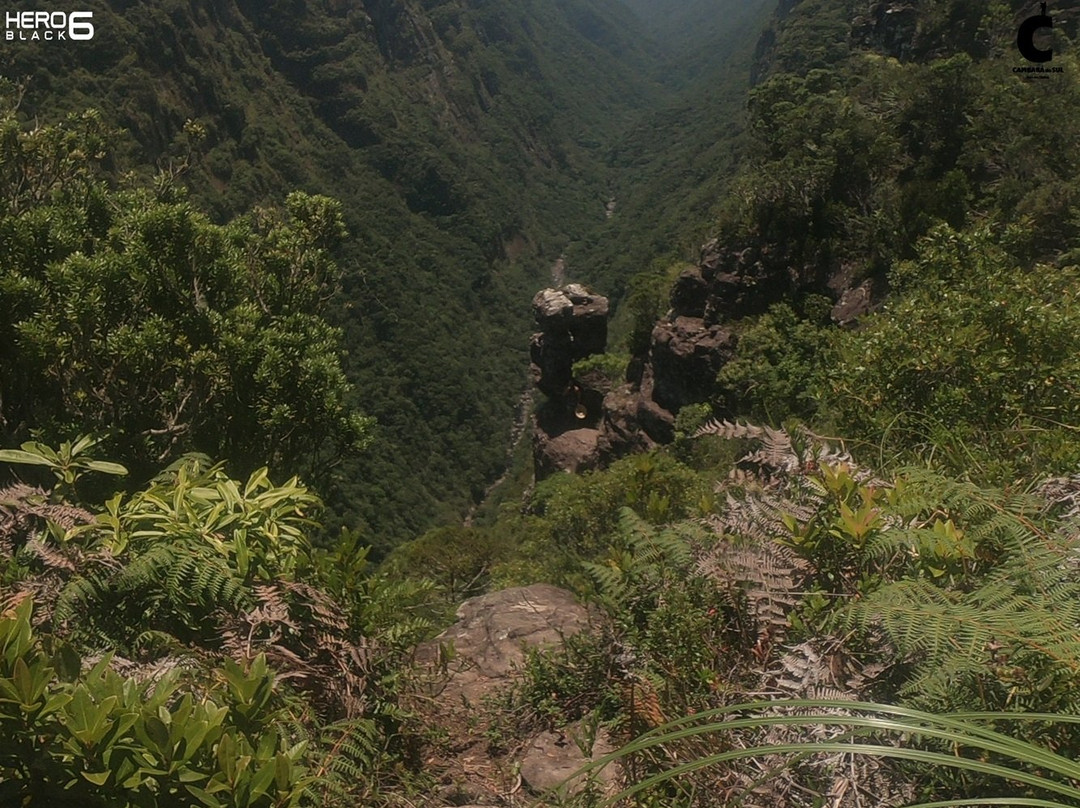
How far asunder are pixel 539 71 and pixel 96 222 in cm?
14989

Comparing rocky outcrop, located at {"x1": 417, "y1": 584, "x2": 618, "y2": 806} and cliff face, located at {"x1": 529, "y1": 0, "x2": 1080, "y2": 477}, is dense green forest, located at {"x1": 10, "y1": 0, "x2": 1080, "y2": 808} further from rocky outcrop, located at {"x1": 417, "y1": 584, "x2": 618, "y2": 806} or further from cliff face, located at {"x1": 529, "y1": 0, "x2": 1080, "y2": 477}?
cliff face, located at {"x1": 529, "y1": 0, "x2": 1080, "y2": 477}

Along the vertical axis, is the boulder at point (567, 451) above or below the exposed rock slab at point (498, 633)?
below

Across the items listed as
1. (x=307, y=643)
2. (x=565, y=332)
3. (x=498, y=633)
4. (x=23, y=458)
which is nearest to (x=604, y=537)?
(x=498, y=633)

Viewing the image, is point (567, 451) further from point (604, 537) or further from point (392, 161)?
point (392, 161)

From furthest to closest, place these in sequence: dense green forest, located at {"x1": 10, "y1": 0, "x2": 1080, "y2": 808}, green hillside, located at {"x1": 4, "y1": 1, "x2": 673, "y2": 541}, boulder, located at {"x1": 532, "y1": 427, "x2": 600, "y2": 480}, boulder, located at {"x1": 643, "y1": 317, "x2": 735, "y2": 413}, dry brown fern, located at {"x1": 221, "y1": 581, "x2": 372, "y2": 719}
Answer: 1. green hillside, located at {"x1": 4, "y1": 1, "x2": 673, "y2": 541}
2. boulder, located at {"x1": 532, "y1": 427, "x2": 600, "y2": 480}
3. boulder, located at {"x1": 643, "y1": 317, "x2": 735, "y2": 413}
4. dry brown fern, located at {"x1": 221, "y1": 581, "x2": 372, "y2": 719}
5. dense green forest, located at {"x1": 10, "y1": 0, "x2": 1080, "y2": 808}

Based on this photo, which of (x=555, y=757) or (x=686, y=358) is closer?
(x=555, y=757)

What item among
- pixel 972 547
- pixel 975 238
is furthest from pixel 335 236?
pixel 972 547

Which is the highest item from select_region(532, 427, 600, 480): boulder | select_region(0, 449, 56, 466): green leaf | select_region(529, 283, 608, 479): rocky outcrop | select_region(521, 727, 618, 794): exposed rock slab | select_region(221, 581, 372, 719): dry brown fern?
select_region(0, 449, 56, 466): green leaf

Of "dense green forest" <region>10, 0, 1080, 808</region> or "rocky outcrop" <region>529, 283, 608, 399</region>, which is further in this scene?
"rocky outcrop" <region>529, 283, 608, 399</region>

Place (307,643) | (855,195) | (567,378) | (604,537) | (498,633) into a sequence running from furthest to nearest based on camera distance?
(567,378)
(855,195)
(604,537)
(498,633)
(307,643)

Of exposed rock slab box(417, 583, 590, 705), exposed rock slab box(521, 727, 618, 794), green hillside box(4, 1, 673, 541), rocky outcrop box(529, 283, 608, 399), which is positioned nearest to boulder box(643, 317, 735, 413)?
rocky outcrop box(529, 283, 608, 399)

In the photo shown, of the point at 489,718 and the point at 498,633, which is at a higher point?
the point at 489,718

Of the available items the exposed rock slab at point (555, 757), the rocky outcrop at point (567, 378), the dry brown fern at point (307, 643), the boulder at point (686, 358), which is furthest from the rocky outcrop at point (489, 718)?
the rocky outcrop at point (567, 378)

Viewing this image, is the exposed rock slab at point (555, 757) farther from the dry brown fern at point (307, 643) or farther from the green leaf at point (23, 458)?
the green leaf at point (23, 458)
